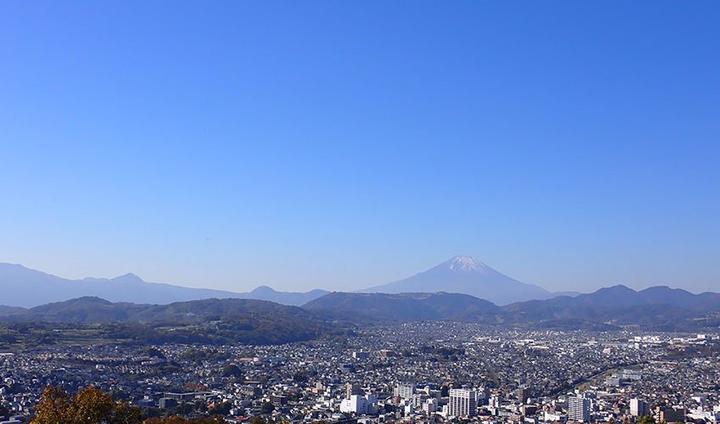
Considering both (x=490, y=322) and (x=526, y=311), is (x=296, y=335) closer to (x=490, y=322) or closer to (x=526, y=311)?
(x=490, y=322)

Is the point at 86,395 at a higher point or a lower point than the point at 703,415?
higher

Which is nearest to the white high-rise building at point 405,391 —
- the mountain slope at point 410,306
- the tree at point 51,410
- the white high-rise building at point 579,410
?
the white high-rise building at point 579,410

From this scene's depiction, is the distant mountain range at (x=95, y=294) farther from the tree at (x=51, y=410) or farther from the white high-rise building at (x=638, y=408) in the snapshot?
the tree at (x=51, y=410)

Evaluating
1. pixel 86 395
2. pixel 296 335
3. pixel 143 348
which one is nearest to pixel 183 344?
pixel 143 348

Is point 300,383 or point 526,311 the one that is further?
point 526,311

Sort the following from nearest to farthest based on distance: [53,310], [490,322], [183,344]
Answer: [183,344] → [53,310] → [490,322]

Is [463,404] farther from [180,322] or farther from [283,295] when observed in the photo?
[283,295]
